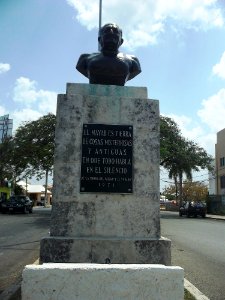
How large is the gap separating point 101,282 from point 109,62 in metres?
3.52

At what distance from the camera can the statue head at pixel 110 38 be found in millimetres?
6180

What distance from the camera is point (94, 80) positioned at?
6.33 metres

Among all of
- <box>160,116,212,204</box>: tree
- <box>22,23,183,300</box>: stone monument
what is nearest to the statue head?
<box>22,23,183,300</box>: stone monument

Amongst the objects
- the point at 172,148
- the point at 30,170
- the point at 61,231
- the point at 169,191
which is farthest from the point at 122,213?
the point at 169,191

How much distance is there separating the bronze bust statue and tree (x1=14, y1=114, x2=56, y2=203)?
986 inches

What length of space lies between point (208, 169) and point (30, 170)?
17.5 meters

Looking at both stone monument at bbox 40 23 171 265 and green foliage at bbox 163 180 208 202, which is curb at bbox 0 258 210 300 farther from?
green foliage at bbox 163 180 208 202

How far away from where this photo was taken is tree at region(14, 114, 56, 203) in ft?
104

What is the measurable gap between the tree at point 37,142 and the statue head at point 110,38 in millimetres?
25092

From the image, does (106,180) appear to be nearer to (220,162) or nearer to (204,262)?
(204,262)

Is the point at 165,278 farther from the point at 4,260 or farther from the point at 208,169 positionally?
the point at 208,169

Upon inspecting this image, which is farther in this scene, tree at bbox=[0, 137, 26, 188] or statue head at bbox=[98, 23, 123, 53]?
tree at bbox=[0, 137, 26, 188]

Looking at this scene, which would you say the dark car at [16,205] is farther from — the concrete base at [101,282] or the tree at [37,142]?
the concrete base at [101,282]

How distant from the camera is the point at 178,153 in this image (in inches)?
1593
